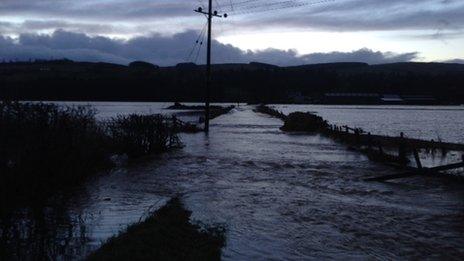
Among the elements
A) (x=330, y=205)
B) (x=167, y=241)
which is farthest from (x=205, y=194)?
(x=167, y=241)

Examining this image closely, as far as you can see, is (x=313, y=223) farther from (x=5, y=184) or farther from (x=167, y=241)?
(x=5, y=184)

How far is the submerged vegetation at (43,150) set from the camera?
1443 cm

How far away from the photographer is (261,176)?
2198 cm

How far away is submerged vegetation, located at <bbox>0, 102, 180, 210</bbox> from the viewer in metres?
14.4

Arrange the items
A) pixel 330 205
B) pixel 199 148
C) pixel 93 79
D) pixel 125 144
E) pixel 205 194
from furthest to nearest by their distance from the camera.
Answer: pixel 93 79, pixel 199 148, pixel 125 144, pixel 205 194, pixel 330 205

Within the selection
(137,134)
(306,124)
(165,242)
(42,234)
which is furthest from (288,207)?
(306,124)

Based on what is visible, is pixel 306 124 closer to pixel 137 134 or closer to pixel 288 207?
pixel 137 134

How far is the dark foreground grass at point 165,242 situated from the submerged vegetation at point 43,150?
437 cm

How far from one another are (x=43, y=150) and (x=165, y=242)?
7.10 metres

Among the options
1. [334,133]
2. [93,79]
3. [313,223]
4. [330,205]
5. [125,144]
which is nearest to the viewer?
[313,223]

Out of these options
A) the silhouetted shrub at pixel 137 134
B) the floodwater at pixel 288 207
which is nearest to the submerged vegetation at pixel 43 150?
the floodwater at pixel 288 207

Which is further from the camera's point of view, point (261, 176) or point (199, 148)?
point (199, 148)

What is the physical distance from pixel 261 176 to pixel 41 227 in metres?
11.1

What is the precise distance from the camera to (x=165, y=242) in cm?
1013
